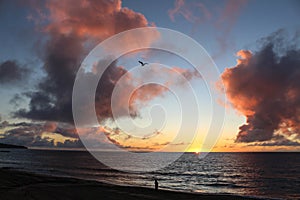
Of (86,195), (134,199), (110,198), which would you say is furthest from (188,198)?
(86,195)

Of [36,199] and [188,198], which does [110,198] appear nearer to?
[36,199]

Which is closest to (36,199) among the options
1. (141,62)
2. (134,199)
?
(134,199)

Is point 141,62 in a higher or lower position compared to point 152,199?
higher

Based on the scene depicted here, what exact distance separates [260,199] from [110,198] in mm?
20738

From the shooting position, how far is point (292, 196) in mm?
39156

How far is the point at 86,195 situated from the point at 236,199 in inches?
695

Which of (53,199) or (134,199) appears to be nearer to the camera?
(53,199)

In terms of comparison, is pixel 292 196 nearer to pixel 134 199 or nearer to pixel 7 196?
pixel 134 199

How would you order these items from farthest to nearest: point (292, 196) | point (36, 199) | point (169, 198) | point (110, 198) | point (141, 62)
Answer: point (292, 196), point (141, 62), point (169, 198), point (110, 198), point (36, 199)

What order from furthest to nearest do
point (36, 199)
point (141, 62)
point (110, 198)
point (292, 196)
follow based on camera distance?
1. point (292, 196)
2. point (141, 62)
3. point (110, 198)
4. point (36, 199)

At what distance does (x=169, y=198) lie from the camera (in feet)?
98.6

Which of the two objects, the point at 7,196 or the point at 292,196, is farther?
the point at 292,196

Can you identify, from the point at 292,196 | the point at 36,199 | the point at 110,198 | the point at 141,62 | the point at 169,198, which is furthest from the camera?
the point at 292,196

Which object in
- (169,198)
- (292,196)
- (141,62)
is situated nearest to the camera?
(169,198)
